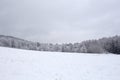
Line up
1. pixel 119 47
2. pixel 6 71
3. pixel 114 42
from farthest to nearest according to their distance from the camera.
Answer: pixel 114 42, pixel 119 47, pixel 6 71

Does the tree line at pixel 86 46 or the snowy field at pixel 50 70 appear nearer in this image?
the snowy field at pixel 50 70

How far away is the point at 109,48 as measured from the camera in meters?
67.8

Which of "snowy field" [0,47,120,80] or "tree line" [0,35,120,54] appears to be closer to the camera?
"snowy field" [0,47,120,80]

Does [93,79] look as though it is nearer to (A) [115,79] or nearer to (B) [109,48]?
(A) [115,79]

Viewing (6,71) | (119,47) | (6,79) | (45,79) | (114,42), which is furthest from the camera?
(114,42)

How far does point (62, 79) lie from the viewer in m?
8.66

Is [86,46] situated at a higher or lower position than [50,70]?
higher

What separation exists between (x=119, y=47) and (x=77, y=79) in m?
60.9

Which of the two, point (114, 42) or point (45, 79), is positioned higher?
point (114, 42)

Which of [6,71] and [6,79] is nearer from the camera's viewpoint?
[6,79]

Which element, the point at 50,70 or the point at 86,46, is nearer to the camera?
the point at 50,70

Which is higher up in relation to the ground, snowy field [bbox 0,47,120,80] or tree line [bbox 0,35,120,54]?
tree line [bbox 0,35,120,54]

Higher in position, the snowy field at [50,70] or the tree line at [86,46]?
the tree line at [86,46]

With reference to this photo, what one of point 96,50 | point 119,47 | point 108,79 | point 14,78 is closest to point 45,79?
point 14,78
